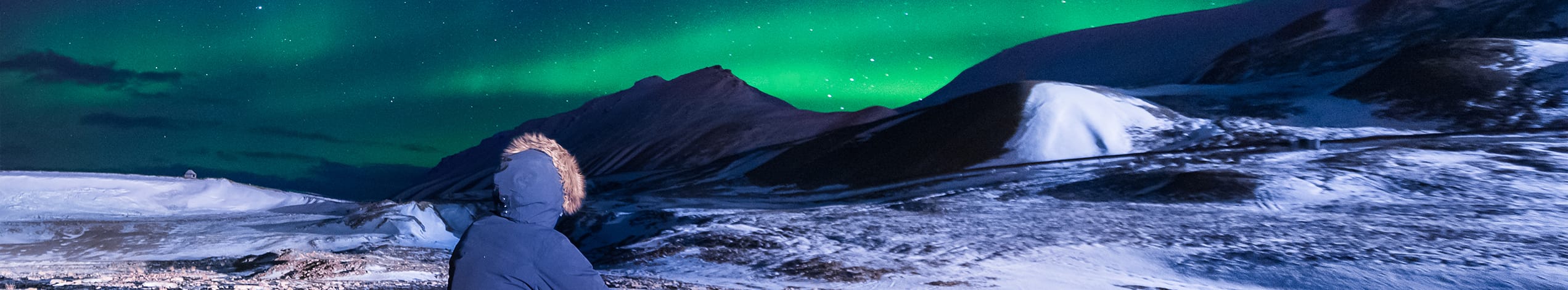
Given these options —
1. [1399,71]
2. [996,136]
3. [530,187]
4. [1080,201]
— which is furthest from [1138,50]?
[530,187]

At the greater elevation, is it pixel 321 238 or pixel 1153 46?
pixel 1153 46

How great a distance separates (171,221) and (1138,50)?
725 inches

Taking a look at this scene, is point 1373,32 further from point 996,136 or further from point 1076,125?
point 996,136

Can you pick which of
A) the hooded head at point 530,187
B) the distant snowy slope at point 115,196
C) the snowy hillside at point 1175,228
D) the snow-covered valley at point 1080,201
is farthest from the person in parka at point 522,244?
the distant snowy slope at point 115,196

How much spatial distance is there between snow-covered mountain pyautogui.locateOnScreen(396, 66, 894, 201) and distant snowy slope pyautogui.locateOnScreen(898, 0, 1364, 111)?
138 inches

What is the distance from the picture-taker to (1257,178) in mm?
8281

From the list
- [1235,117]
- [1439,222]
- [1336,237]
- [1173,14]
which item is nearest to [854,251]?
[1336,237]

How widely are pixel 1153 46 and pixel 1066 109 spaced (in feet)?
30.1

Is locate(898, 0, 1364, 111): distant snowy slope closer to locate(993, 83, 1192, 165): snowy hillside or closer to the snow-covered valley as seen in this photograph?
the snow-covered valley

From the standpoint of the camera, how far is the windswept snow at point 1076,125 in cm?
1111

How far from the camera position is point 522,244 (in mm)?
1192

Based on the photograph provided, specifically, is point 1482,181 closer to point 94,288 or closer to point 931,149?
point 931,149

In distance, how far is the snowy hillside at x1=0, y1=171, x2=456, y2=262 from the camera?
656 cm

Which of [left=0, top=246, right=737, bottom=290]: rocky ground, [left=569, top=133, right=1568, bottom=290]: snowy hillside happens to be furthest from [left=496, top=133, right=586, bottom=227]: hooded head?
[left=569, top=133, right=1568, bottom=290]: snowy hillside
